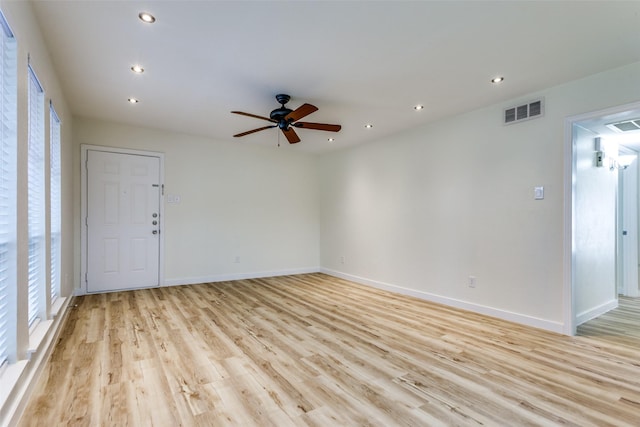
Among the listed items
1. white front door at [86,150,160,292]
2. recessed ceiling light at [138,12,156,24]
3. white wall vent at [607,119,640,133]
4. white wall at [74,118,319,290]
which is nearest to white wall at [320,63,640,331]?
white wall vent at [607,119,640,133]

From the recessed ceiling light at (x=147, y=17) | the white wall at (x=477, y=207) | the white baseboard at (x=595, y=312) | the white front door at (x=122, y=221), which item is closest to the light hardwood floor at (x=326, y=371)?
the white baseboard at (x=595, y=312)

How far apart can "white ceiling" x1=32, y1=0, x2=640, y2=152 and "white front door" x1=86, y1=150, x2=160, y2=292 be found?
1111mm

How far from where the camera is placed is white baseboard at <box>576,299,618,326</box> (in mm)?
3443

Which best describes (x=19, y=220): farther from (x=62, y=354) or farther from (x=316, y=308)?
(x=316, y=308)

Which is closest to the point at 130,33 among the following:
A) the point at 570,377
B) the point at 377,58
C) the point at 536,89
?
the point at 377,58

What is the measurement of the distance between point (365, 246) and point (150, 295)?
3.53 meters

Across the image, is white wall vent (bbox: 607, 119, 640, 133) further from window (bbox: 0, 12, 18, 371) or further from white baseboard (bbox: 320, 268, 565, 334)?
window (bbox: 0, 12, 18, 371)

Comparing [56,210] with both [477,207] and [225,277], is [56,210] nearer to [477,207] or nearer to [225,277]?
[225,277]

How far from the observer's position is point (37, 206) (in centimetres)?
265

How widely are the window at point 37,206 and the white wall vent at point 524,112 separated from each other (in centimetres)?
459

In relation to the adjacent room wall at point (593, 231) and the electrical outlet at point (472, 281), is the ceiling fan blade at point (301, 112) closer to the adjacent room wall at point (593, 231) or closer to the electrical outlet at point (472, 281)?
the adjacent room wall at point (593, 231)

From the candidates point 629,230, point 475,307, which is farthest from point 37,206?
point 629,230

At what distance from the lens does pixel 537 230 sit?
3395mm

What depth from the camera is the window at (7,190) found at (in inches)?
69.0
